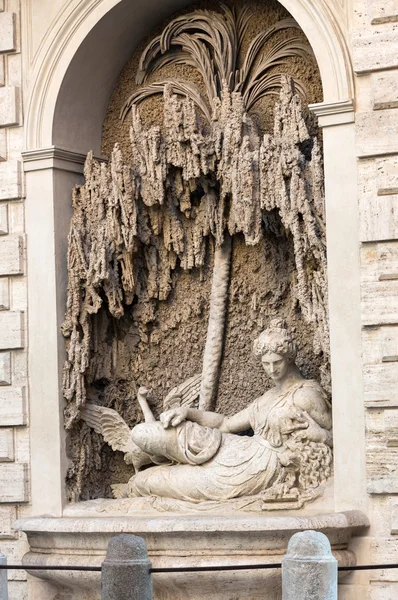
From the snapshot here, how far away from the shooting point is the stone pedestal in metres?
8.00

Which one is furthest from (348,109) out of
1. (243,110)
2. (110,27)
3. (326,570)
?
(326,570)

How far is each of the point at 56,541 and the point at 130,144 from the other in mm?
2692

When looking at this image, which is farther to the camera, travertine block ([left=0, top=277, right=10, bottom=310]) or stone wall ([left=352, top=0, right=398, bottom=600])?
travertine block ([left=0, top=277, right=10, bottom=310])

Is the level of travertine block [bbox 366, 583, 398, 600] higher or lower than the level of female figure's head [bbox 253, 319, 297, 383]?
lower

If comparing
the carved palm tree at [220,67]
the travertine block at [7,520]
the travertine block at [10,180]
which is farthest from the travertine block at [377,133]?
the travertine block at [7,520]

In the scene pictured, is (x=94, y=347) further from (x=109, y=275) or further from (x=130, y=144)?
(x=130, y=144)

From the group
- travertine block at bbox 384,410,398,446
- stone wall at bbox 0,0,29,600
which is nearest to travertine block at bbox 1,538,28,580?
stone wall at bbox 0,0,29,600

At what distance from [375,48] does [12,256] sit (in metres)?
2.75

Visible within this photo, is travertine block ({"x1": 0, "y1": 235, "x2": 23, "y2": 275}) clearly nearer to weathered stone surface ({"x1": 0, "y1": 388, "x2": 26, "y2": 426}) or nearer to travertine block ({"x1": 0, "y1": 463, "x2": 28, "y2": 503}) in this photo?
weathered stone surface ({"x1": 0, "y1": 388, "x2": 26, "y2": 426})

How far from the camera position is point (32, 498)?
922 centimetres

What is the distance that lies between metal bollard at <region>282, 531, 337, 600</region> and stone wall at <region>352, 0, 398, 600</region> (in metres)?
1.40

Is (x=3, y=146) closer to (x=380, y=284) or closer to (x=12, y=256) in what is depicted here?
(x=12, y=256)

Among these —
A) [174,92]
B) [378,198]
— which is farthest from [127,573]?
[174,92]

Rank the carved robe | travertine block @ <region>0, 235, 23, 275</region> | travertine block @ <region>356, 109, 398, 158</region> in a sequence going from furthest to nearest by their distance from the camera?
travertine block @ <region>0, 235, 23, 275</region>
the carved robe
travertine block @ <region>356, 109, 398, 158</region>
